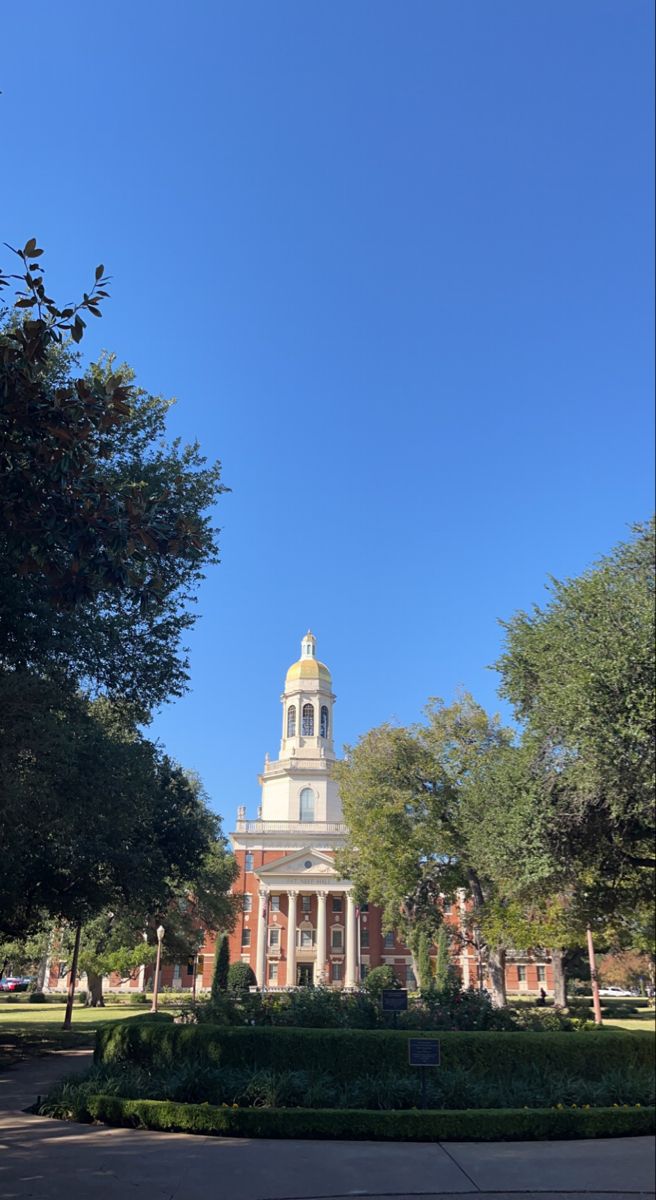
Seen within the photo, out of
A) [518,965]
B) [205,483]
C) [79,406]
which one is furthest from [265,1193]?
[518,965]

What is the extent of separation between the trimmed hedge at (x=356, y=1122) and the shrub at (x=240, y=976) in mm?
47667

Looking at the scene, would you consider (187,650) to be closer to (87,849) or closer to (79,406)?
(87,849)

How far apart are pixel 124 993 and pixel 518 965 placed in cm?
3394

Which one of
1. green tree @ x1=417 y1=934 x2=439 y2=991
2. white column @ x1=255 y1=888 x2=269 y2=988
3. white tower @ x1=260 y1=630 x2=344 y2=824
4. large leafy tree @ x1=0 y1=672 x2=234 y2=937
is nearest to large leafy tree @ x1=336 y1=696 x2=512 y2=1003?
green tree @ x1=417 y1=934 x2=439 y2=991

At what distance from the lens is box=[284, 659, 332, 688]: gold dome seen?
80375mm

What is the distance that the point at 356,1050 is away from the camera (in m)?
12.9

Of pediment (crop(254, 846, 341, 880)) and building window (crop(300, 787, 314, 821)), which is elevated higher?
building window (crop(300, 787, 314, 821))

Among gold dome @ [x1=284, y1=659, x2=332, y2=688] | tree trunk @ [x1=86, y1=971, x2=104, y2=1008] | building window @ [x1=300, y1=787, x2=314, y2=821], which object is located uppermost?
gold dome @ [x1=284, y1=659, x2=332, y2=688]

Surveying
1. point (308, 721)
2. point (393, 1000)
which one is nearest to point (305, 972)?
point (308, 721)

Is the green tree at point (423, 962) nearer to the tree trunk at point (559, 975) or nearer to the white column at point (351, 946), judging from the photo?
the tree trunk at point (559, 975)

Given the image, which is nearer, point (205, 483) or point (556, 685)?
point (205, 483)

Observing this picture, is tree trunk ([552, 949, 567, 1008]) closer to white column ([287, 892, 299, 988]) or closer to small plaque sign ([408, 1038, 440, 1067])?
white column ([287, 892, 299, 988])

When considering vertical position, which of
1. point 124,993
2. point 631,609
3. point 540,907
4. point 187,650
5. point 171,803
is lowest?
point 124,993

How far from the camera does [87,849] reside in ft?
64.2
